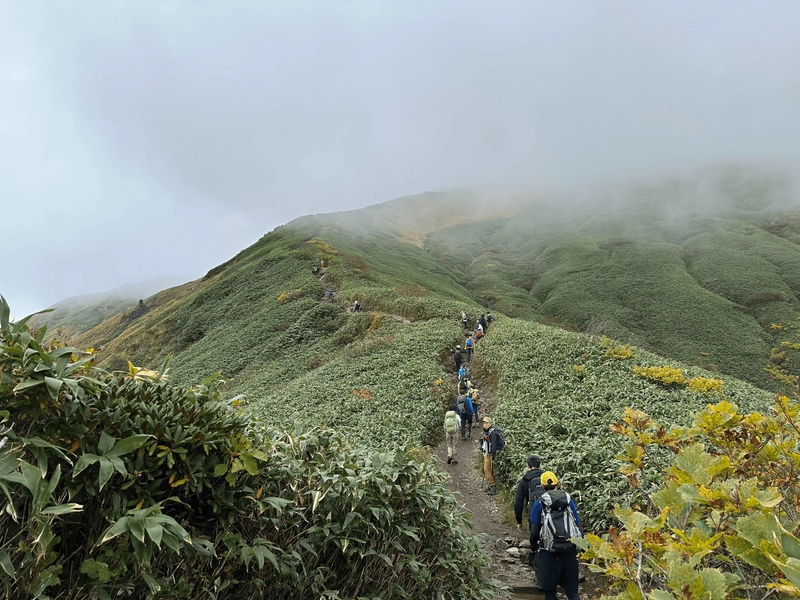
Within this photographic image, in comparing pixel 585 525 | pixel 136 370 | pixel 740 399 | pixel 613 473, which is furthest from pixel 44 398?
pixel 740 399

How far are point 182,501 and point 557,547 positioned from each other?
4.74 metres

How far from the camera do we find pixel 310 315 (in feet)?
114

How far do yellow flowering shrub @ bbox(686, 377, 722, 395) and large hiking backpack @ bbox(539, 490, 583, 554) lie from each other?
10.4 m

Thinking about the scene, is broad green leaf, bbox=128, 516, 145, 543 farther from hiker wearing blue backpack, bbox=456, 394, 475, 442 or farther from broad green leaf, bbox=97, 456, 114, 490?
hiker wearing blue backpack, bbox=456, 394, 475, 442

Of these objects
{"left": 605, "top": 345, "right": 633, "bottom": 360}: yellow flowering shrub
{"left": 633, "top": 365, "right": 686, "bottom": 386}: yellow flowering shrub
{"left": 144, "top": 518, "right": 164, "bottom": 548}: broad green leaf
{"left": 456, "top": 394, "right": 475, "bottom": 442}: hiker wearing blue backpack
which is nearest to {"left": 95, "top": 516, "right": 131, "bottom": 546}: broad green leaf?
{"left": 144, "top": 518, "right": 164, "bottom": 548}: broad green leaf

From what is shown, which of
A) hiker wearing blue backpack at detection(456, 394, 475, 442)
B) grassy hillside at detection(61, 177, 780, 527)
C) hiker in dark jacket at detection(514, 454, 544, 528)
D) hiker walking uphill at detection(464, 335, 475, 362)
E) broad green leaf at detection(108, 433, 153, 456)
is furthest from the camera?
hiker walking uphill at detection(464, 335, 475, 362)

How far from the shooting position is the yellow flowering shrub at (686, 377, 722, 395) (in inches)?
517

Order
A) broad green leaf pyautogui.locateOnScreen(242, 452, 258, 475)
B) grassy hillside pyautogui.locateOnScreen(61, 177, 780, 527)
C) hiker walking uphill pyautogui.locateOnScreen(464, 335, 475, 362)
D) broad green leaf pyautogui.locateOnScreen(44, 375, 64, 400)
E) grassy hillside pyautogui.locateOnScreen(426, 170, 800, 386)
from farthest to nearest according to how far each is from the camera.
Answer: grassy hillside pyautogui.locateOnScreen(426, 170, 800, 386) < hiker walking uphill pyautogui.locateOnScreen(464, 335, 475, 362) < grassy hillside pyautogui.locateOnScreen(61, 177, 780, 527) < broad green leaf pyautogui.locateOnScreen(242, 452, 258, 475) < broad green leaf pyautogui.locateOnScreen(44, 375, 64, 400)

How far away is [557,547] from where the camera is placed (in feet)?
17.7

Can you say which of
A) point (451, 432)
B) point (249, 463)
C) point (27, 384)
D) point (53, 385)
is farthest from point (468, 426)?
point (27, 384)

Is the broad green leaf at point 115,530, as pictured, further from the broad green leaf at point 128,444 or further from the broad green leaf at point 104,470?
the broad green leaf at point 128,444

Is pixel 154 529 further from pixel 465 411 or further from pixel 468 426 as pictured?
pixel 468 426

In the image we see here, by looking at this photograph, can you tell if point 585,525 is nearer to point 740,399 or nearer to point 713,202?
point 740,399

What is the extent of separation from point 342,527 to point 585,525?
6110mm
